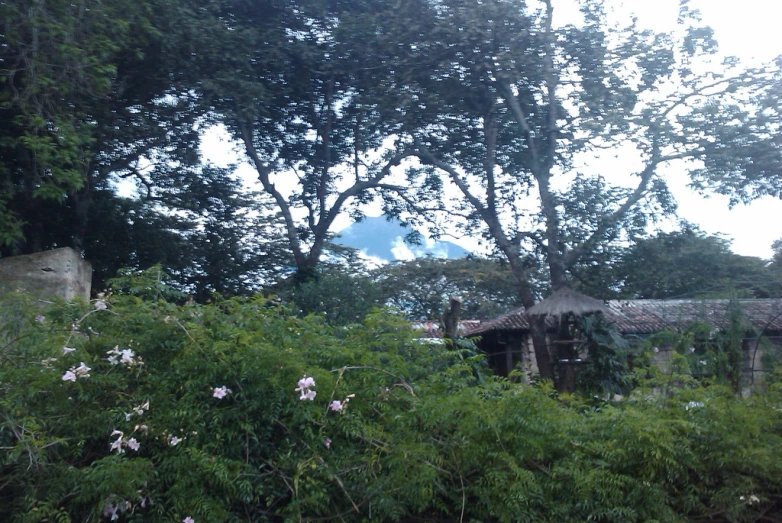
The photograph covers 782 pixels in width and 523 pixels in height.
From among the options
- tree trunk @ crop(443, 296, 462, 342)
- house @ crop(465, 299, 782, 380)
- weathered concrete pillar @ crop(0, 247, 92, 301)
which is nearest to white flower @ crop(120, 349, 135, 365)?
weathered concrete pillar @ crop(0, 247, 92, 301)

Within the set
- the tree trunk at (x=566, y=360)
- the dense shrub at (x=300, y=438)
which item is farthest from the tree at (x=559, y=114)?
the dense shrub at (x=300, y=438)

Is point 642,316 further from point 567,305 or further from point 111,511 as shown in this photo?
point 111,511

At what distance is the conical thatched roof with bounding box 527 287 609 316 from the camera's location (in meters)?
9.83

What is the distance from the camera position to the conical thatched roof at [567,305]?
9.83m

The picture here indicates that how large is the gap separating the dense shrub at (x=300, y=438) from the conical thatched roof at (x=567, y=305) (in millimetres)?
5066

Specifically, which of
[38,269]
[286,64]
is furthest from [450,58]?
[38,269]

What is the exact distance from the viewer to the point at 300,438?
158 inches

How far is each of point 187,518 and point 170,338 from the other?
3.75ft

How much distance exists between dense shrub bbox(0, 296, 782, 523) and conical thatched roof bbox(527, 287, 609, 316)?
5066mm

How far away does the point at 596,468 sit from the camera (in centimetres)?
428

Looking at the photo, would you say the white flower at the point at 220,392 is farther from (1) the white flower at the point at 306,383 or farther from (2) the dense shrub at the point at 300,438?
(1) the white flower at the point at 306,383

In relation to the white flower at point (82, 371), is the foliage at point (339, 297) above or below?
above

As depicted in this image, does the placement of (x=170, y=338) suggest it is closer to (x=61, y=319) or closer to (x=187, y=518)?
(x=61, y=319)

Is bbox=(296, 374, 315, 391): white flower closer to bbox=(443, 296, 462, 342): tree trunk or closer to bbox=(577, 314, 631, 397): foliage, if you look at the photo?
bbox=(443, 296, 462, 342): tree trunk
